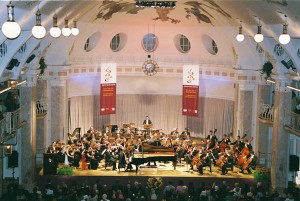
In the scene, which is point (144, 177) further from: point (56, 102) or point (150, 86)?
point (150, 86)

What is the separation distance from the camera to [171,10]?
122ft

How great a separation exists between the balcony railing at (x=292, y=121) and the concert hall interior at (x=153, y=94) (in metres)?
0.05

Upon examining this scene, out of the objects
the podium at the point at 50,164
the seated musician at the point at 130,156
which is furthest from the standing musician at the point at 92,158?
the podium at the point at 50,164

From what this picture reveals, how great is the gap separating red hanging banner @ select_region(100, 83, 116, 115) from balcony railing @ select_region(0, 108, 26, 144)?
29.5ft

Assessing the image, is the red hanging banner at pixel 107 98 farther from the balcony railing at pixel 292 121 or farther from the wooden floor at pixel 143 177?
the balcony railing at pixel 292 121

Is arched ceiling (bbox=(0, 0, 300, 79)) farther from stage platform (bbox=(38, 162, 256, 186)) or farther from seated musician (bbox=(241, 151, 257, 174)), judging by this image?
stage platform (bbox=(38, 162, 256, 186))

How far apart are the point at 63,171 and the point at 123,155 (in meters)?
3.23

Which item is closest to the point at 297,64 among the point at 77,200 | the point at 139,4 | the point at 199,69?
the point at 139,4

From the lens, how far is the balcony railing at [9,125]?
90.1ft

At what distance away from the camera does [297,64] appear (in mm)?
27484

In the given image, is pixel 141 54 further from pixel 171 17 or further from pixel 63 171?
pixel 63 171

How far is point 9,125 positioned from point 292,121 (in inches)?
552

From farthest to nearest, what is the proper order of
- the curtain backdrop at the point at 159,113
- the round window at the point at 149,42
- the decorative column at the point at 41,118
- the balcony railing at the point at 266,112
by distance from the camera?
1. the curtain backdrop at the point at 159,113
2. the round window at the point at 149,42
3. the balcony railing at the point at 266,112
4. the decorative column at the point at 41,118

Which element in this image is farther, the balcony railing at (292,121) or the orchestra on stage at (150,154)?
the orchestra on stage at (150,154)
